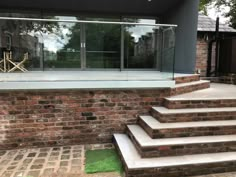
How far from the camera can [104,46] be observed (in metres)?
5.46

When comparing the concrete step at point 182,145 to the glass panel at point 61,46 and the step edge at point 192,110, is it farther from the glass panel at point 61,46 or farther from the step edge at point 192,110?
the glass panel at point 61,46

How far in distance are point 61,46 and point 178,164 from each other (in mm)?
3353

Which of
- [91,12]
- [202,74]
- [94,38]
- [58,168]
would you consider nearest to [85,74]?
Result: [94,38]

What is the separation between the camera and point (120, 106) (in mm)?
4320

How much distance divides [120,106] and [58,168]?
5.55 feet

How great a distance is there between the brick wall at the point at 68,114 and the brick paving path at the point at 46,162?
0.69ft

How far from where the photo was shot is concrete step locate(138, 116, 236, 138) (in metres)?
3.50

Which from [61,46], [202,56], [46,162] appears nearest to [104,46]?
[61,46]

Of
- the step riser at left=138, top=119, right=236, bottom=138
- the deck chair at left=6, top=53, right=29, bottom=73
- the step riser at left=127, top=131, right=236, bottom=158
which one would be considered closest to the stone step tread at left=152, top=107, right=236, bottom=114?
the step riser at left=138, top=119, right=236, bottom=138

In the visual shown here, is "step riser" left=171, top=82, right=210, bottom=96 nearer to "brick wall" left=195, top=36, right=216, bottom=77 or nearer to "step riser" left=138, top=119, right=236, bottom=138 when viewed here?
"step riser" left=138, top=119, right=236, bottom=138

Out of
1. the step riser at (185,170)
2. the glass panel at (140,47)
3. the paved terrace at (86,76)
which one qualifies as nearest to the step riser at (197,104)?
the paved terrace at (86,76)

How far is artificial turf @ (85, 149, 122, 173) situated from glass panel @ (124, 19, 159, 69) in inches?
72.4

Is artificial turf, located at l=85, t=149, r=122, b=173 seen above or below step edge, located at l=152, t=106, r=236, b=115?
below

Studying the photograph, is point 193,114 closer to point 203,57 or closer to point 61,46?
point 61,46
